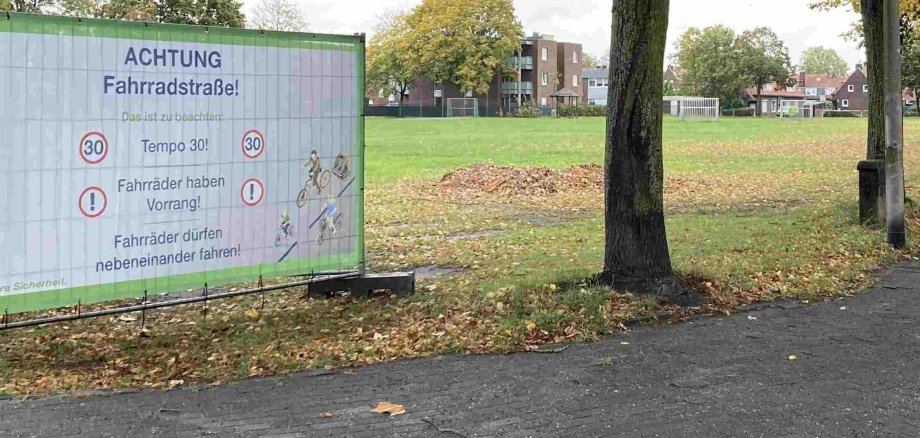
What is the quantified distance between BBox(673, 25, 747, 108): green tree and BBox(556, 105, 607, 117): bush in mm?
23968

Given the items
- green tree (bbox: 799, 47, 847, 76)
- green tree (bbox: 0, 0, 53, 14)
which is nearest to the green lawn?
green tree (bbox: 0, 0, 53, 14)

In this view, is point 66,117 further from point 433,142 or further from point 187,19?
point 187,19

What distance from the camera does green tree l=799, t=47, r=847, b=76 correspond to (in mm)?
181375

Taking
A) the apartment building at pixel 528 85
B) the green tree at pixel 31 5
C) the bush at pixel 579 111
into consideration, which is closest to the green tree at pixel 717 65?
the apartment building at pixel 528 85

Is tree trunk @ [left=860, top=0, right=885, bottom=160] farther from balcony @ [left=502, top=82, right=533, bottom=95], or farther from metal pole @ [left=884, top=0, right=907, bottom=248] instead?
balcony @ [left=502, top=82, right=533, bottom=95]

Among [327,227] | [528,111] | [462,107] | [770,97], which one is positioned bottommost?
[327,227]

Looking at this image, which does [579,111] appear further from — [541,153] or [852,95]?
[852,95]

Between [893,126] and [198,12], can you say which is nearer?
[893,126]

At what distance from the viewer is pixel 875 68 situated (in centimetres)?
1123

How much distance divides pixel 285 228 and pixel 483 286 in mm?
2004

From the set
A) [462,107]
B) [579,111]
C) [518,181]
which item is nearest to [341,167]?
[518,181]

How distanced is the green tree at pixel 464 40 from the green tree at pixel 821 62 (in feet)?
373

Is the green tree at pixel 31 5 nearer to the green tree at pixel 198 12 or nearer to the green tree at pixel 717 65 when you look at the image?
the green tree at pixel 198 12

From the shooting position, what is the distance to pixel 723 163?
24.4m
